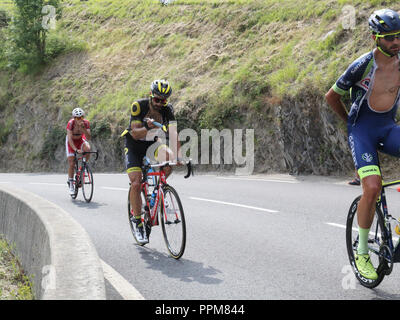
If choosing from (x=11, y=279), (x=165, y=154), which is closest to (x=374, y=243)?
(x=165, y=154)

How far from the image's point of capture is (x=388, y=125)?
4676 millimetres

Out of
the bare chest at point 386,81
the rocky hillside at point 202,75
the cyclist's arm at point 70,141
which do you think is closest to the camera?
the bare chest at point 386,81

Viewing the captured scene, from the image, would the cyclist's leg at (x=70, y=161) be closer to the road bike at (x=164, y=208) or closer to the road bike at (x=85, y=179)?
the road bike at (x=85, y=179)

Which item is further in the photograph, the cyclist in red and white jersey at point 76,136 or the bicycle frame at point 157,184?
the cyclist in red and white jersey at point 76,136

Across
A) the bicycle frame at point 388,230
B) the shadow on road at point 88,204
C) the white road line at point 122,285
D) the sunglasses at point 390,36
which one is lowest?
the white road line at point 122,285

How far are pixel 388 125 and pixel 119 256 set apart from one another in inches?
142

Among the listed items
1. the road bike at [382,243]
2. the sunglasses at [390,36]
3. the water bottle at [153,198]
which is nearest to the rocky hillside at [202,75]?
the water bottle at [153,198]

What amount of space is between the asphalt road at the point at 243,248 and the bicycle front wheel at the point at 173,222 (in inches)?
7.0

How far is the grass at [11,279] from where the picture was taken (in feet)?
18.6

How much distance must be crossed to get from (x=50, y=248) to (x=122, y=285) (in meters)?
0.90

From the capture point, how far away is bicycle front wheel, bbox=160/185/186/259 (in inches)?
249

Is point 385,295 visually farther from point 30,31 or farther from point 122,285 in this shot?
point 30,31

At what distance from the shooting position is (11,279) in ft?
22.0
